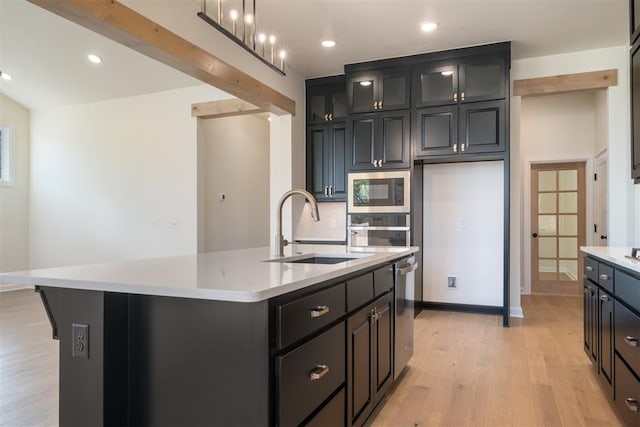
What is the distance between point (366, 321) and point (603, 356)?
153 cm

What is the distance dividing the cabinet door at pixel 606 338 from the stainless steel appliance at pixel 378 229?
7.31ft

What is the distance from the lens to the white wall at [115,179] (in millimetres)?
5488

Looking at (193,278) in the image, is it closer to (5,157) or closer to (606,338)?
(606,338)

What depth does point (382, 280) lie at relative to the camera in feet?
7.76

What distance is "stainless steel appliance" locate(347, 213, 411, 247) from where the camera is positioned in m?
4.62

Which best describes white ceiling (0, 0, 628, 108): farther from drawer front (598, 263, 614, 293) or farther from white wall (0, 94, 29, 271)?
drawer front (598, 263, 614, 293)

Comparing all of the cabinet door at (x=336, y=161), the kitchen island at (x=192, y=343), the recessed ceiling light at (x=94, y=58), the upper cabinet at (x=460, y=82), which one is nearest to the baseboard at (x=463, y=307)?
the cabinet door at (x=336, y=161)

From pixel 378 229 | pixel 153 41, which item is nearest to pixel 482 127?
pixel 378 229

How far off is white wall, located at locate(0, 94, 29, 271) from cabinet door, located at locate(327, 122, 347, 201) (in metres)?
4.86

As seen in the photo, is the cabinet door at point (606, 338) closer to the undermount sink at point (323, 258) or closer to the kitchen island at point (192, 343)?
the undermount sink at point (323, 258)

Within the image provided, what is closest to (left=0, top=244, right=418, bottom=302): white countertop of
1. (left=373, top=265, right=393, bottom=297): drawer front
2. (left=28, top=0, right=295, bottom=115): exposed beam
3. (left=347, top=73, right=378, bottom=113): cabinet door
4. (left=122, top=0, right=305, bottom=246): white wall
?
(left=373, top=265, right=393, bottom=297): drawer front

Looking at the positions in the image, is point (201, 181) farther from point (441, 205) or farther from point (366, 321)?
point (366, 321)

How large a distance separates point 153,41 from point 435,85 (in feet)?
9.40

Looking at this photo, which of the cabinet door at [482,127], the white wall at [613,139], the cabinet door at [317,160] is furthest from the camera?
the cabinet door at [317,160]
